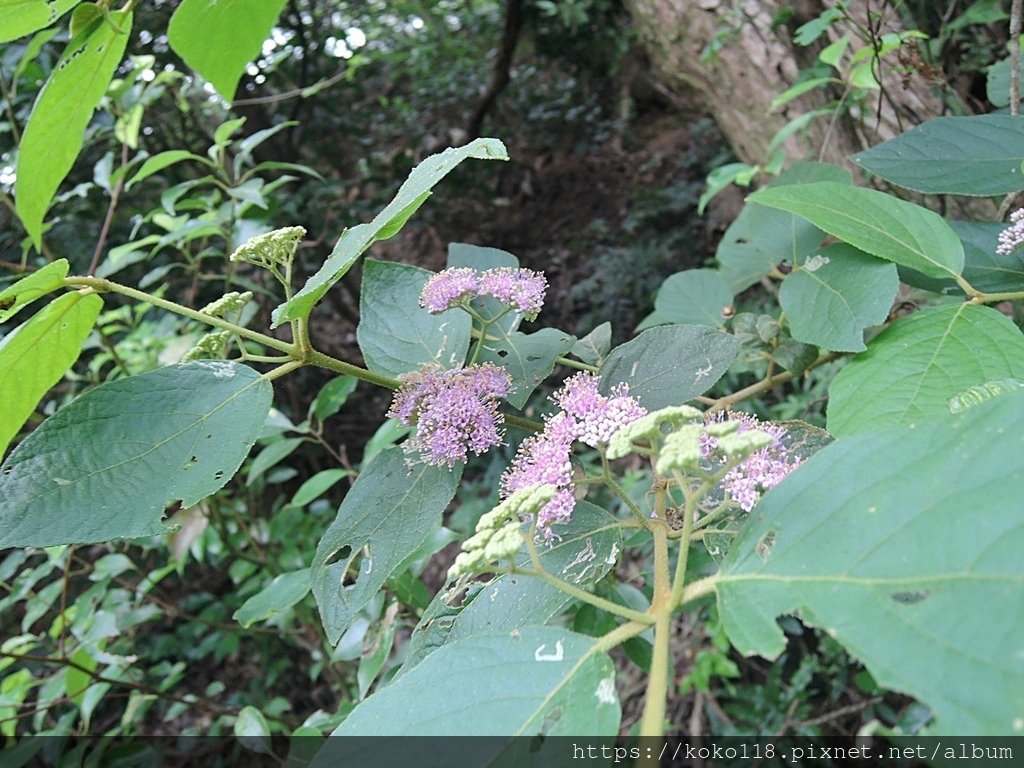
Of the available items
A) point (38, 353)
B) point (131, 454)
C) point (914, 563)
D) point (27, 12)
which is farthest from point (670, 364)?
point (27, 12)

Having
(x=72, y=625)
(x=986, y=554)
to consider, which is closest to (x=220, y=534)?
(x=72, y=625)

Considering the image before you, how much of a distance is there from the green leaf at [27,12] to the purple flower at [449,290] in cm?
48

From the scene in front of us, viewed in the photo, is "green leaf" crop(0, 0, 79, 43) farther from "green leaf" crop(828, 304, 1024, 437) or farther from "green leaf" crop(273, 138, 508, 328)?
"green leaf" crop(828, 304, 1024, 437)

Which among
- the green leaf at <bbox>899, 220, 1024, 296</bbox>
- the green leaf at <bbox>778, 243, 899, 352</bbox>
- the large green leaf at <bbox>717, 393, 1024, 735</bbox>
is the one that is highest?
the large green leaf at <bbox>717, 393, 1024, 735</bbox>

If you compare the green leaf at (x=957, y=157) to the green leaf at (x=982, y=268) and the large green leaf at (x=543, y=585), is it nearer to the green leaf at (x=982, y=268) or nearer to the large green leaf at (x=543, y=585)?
the green leaf at (x=982, y=268)

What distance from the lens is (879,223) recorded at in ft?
2.55

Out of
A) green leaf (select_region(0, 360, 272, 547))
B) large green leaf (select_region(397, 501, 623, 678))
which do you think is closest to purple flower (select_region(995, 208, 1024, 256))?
large green leaf (select_region(397, 501, 623, 678))

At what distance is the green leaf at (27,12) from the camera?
2.33 ft

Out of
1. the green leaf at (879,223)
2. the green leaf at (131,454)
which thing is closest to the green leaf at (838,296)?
the green leaf at (879,223)

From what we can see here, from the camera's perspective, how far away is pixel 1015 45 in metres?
0.95

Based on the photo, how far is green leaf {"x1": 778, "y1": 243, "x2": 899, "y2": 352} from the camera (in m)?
0.74

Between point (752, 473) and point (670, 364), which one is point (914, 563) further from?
point (670, 364)

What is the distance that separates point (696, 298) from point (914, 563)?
74 centimetres

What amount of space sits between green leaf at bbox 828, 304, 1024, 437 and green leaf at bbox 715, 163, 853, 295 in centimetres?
25
